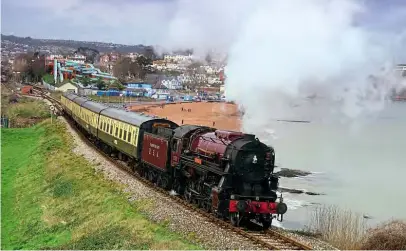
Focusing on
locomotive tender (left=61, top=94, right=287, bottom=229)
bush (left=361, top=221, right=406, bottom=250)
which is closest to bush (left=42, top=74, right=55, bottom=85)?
locomotive tender (left=61, top=94, right=287, bottom=229)

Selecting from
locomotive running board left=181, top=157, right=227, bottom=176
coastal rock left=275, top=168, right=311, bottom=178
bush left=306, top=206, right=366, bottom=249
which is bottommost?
coastal rock left=275, top=168, right=311, bottom=178

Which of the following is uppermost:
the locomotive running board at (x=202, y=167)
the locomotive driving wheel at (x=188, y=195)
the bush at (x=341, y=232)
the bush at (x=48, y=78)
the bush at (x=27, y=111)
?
the locomotive running board at (x=202, y=167)

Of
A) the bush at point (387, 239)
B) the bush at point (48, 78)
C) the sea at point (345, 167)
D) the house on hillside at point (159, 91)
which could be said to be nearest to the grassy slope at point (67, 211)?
the bush at point (387, 239)

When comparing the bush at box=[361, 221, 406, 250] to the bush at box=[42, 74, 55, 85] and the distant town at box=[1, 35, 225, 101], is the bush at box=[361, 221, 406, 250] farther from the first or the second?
the bush at box=[42, 74, 55, 85]

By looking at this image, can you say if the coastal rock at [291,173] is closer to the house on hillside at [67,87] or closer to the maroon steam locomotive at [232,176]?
the maroon steam locomotive at [232,176]

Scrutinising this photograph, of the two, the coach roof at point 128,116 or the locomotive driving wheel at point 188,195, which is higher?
the coach roof at point 128,116

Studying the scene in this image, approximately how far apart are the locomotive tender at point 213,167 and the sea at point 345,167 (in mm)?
7445

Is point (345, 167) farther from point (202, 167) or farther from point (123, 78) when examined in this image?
point (123, 78)

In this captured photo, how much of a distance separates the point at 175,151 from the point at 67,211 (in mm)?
5141

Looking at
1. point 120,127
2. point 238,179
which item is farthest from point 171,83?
point 238,179

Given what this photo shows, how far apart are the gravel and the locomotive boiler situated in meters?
0.78

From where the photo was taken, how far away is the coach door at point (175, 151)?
67.3 feet

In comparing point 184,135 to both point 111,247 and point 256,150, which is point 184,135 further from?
point 111,247

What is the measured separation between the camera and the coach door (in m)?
20.5
